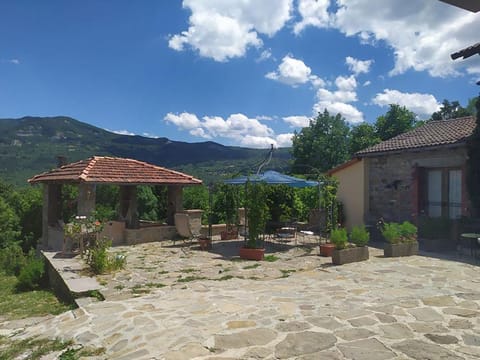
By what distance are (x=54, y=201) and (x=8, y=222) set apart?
8.67 m

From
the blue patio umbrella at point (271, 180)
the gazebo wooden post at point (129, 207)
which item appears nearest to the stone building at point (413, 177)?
the blue patio umbrella at point (271, 180)

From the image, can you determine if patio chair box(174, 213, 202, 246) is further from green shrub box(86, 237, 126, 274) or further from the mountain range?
the mountain range

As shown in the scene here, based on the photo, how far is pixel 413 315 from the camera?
4.64m

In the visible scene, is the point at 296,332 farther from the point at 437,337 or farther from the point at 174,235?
the point at 174,235

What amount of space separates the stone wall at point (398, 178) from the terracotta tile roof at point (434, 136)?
10.6 inches

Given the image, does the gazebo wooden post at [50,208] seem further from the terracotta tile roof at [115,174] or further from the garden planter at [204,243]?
the garden planter at [204,243]

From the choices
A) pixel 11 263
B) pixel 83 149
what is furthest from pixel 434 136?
pixel 83 149

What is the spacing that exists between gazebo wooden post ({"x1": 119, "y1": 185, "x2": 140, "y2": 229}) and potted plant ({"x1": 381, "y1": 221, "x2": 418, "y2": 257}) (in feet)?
25.3

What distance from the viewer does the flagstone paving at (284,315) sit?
12.4 feet

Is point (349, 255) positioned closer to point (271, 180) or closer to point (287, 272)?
point (287, 272)

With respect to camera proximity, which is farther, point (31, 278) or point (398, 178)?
point (398, 178)

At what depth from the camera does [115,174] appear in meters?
12.2

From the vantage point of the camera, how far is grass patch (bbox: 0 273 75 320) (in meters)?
6.52

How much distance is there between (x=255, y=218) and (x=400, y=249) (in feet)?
11.3
